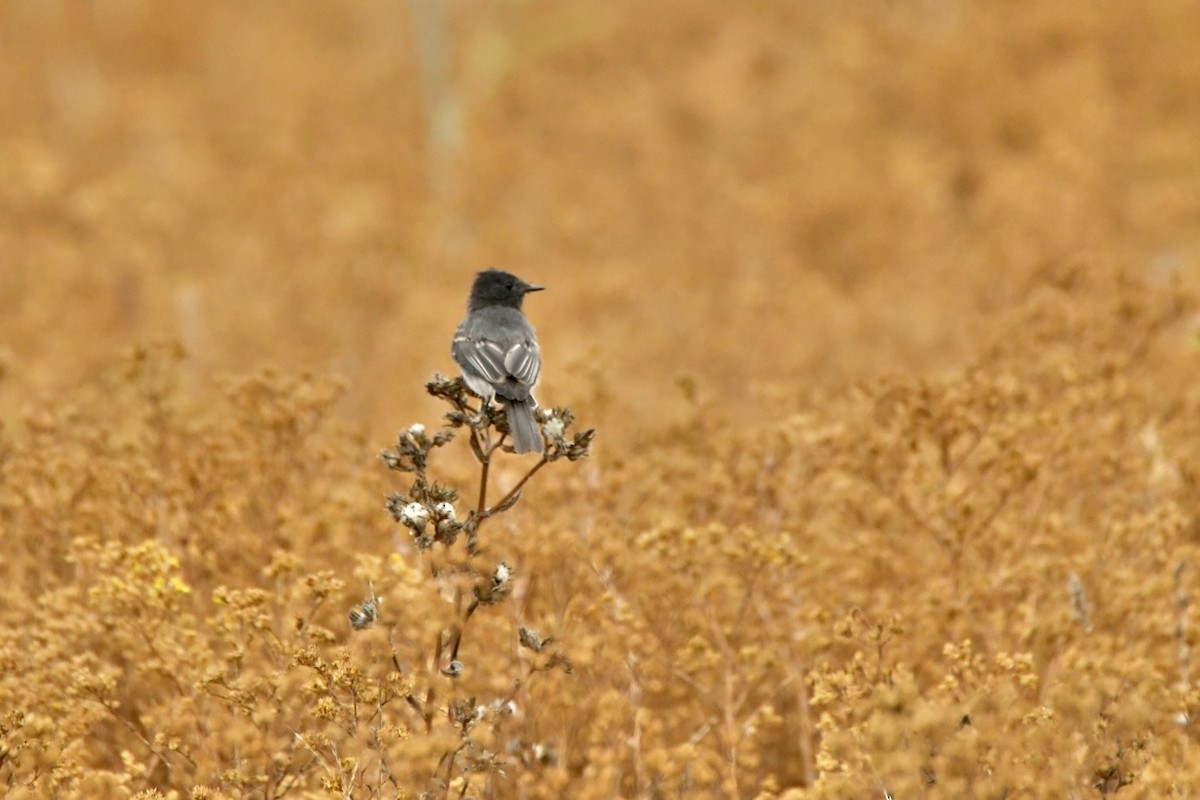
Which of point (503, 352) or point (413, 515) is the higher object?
A: point (503, 352)

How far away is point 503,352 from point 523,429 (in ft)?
3.18

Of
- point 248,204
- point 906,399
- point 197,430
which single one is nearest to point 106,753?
point 197,430

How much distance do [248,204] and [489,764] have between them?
1282 cm

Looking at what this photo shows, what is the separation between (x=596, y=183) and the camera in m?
15.6

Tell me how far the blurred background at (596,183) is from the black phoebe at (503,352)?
1126 millimetres

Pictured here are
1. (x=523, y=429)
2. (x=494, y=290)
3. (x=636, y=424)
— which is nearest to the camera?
(x=523, y=429)

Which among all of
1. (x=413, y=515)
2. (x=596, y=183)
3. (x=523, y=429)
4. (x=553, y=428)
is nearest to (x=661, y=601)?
(x=523, y=429)

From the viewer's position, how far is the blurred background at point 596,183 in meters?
11.5

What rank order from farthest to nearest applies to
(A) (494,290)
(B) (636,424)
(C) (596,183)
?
(C) (596,183) → (B) (636,424) → (A) (494,290)

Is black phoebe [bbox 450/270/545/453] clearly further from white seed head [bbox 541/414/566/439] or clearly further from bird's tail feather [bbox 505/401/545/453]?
white seed head [bbox 541/414/566/439]

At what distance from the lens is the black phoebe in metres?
4.80

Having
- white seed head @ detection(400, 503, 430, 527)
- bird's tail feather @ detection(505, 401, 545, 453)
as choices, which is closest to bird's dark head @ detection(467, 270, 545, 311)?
bird's tail feather @ detection(505, 401, 545, 453)

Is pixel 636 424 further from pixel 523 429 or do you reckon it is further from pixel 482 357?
pixel 523 429

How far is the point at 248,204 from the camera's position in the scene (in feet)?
51.4
